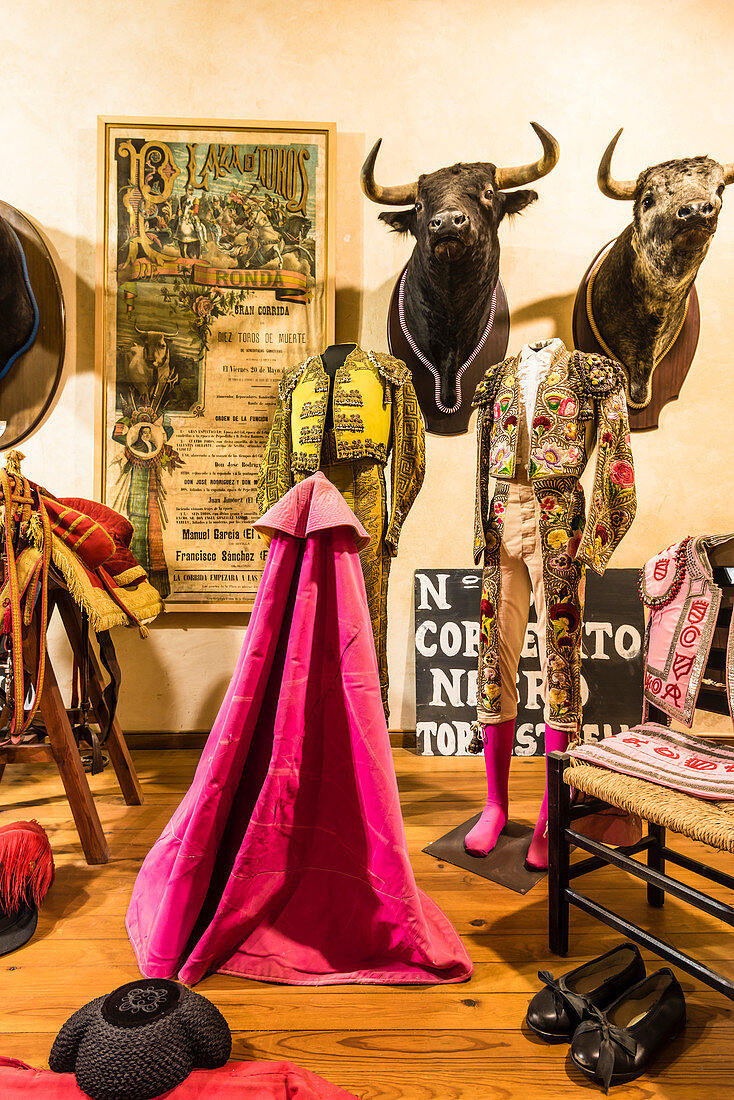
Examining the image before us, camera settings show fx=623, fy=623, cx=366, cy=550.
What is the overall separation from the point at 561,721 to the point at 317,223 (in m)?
2.42

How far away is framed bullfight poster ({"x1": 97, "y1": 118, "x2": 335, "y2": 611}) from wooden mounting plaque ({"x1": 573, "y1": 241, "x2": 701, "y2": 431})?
1.20 m

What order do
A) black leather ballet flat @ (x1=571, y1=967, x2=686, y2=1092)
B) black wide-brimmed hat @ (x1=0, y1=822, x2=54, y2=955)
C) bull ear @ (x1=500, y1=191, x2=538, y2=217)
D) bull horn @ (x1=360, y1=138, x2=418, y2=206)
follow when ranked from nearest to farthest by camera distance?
black leather ballet flat @ (x1=571, y1=967, x2=686, y2=1092), black wide-brimmed hat @ (x1=0, y1=822, x2=54, y2=955), bull horn @ (x1=360, y1=138, x2=418, y2=206), bull ear @ (x1=500, y1=191, x2=538, y2=217)

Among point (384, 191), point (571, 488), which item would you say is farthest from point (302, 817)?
point (384, 191)

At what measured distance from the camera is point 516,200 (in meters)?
2.84

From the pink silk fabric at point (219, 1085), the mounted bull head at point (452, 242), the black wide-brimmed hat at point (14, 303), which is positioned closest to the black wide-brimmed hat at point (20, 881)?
the pink silk fabric at point (219, 1085)

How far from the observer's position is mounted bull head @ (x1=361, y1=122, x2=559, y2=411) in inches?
104

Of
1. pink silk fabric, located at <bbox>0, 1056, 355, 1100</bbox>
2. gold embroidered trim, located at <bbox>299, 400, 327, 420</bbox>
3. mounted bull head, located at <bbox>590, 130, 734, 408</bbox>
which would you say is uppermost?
mounted bull head, located at <bbox>590, 130, 734, 408</bbox>

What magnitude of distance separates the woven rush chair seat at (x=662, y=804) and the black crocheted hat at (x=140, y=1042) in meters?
0.88

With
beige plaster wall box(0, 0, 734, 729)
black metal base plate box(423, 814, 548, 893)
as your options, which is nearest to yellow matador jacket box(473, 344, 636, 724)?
black metal base plate box(423, 814, 548, 893)

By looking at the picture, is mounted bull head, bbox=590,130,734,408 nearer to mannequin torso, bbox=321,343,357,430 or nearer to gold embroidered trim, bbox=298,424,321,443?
mannequin torso, bbox=321,343,357,430

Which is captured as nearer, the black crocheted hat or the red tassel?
the black crocheted hat

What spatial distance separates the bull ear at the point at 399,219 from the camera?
9.51 ft

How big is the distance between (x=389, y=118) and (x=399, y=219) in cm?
48

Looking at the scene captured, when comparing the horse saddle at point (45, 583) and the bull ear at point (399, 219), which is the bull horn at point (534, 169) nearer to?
the bull ear at point (399, 219)
